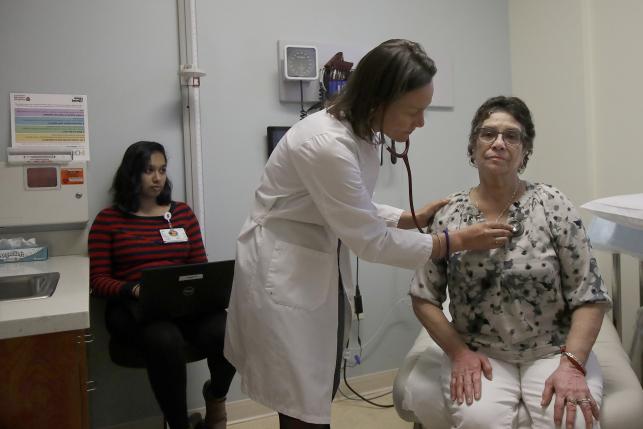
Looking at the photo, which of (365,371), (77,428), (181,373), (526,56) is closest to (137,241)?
(181,373)

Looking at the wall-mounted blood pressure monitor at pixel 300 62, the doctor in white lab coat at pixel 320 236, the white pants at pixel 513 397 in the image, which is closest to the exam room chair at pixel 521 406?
the white pants at pixel 513 397

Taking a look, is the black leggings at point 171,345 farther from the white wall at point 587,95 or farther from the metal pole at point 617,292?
the white wall at point 587,95

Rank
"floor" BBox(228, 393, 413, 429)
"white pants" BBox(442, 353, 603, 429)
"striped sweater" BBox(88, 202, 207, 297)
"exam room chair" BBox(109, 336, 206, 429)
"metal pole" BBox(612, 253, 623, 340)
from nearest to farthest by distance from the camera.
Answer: "white pants" BBox(442, 353, 603, 429) → "exam room chair" BBox(109, 336, 206, 429) → "striped sweater" BBox(88, 202, 207, 297) → "metal pole" BBox(612, 253, 623, 340) → "floor" BBox(228, 393, 413, 429)

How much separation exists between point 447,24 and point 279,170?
1729mm

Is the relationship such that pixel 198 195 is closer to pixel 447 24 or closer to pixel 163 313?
pixel 163 313

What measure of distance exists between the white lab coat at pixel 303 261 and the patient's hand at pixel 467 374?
330 millimetres

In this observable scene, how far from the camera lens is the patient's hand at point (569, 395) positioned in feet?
3.81

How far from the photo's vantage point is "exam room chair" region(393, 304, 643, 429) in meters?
1.24

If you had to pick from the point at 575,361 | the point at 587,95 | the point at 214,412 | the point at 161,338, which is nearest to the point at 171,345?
the point at 161,338

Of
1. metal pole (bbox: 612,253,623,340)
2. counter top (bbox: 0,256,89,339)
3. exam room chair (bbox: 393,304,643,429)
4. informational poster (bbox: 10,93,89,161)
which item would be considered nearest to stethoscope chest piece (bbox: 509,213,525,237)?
exam room chair (bbox: 393,304,643,429)

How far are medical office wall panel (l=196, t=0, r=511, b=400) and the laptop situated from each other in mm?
420

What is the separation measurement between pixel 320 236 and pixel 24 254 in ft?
3.74

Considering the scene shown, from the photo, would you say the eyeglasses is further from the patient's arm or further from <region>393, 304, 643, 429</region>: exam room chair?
<region>393, 304, 643, 429</region>: exam room chair

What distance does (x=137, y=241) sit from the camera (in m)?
1.79
